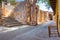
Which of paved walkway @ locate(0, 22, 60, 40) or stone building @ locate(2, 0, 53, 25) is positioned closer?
paved walkway @ locate(0, 22, 60, 40)

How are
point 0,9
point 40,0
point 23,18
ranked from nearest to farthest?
point 0,9, point 23,18, point 40,0

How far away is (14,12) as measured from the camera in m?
23.8

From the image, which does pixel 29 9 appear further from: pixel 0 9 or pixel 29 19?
pixel 0 9

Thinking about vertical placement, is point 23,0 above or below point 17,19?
above

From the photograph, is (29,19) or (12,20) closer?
(12,20)

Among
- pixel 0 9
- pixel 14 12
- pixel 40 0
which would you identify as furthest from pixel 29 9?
pixel 40 0

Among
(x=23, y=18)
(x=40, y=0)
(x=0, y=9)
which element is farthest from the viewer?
(x=40, y=0)

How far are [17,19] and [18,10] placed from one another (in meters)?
1.54

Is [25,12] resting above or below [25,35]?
above

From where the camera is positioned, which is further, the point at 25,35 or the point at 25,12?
the point at 25,12

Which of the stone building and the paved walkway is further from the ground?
the stone building

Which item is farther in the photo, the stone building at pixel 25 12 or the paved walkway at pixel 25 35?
the stone building at pixel 25 12

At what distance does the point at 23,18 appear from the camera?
23.5 meters

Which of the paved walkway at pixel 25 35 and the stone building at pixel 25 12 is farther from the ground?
the stone building at pixel 25 12
